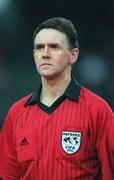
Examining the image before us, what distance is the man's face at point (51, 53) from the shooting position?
2002mm

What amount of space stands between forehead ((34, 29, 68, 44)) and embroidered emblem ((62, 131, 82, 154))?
36cm

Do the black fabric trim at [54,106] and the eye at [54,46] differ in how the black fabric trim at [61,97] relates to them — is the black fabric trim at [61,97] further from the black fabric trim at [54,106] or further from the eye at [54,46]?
the eye at [54,46]

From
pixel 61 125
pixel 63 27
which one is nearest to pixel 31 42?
pixel 63 27

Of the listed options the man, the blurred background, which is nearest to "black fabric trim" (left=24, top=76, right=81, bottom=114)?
the man

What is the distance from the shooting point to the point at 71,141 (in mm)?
1990

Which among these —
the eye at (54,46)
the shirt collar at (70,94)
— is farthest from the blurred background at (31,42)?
the eye at (54,46)

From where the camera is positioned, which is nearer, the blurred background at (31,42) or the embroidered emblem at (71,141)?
the embroidered emblem at (71,141)

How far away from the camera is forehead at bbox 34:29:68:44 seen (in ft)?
6.64

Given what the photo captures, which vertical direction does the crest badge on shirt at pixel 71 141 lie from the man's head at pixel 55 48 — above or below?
below

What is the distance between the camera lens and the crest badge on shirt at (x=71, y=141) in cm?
198

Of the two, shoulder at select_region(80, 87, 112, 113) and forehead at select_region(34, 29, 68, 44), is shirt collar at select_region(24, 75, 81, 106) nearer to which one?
shoulder at select_region(80, 87, 112, 113)

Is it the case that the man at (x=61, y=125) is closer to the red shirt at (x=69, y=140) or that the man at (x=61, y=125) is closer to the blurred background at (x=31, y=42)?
the red shirt at (x=69, y=140)

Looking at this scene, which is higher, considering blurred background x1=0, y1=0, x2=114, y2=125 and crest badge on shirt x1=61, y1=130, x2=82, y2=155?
blurred background x1=0, y1=0, x2=114, y2=125

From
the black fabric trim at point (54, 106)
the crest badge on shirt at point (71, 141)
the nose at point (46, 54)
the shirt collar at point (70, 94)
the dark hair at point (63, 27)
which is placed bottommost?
the crest badge on shirt at point (71, 141)
